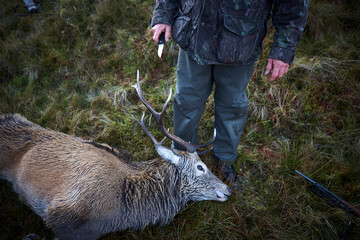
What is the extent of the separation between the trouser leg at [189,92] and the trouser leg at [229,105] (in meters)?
0.16

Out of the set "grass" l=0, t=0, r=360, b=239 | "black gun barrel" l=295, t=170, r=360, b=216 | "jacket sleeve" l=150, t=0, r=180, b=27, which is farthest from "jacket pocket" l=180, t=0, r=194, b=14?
"black gun barrel" l=295, t=170, r=360, b=216

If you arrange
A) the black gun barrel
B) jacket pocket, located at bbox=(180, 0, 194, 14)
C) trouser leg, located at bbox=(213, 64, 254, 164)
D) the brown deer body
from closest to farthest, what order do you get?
1. jacket pocket, located at bbox=(180, 0, 194, 14)
2. the brown deer body
3. trouser leg, located at bbox=(213, 64, 254, 164)
4. the black gun barrel

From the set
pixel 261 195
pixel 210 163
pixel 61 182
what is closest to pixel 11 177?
pixel 61 182

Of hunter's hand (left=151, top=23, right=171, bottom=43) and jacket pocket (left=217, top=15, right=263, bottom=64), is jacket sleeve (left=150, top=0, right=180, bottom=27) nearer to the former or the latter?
hunter's hand (left=151, top=23, right=171, bottom=43)

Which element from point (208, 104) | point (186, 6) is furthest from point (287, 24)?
point (208, 104)

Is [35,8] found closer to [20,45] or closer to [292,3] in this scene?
→ [20,45]

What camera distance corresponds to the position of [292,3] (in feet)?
7.59

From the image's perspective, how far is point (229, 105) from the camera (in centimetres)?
307

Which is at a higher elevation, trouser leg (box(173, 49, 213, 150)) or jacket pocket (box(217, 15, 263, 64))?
jacket pocket (box(217, 15, 263, 64))

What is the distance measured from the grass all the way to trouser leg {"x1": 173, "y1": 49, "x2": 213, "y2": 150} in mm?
728

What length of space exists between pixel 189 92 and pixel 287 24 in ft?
4.23

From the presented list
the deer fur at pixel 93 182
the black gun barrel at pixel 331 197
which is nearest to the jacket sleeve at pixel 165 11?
the deer fur at pixel 93 182

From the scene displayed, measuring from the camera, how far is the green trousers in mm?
2859

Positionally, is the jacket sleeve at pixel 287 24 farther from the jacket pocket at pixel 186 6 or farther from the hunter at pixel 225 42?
the jacket pocket at pixel 186 6
